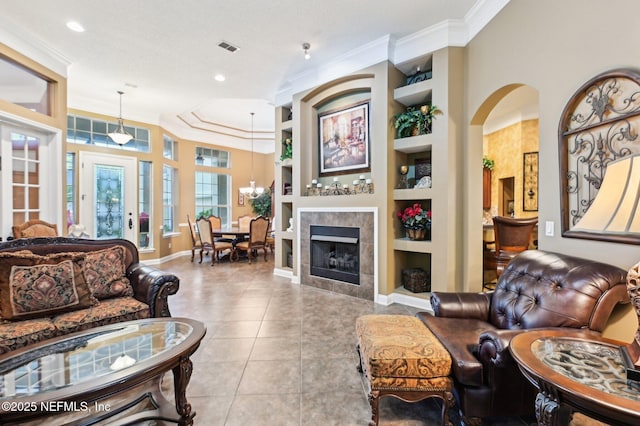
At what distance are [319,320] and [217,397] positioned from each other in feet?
5.10

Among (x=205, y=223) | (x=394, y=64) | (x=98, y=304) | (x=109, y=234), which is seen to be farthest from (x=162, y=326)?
(x=109, y=234)

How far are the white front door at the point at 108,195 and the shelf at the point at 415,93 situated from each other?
227 inches

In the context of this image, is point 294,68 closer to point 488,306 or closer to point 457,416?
point 488,306

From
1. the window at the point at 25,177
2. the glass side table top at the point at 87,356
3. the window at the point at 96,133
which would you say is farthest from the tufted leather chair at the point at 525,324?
the window at the point at 96,133

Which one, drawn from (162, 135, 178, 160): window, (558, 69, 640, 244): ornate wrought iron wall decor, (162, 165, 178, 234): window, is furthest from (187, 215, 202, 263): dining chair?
(558, 69, 640, 244): ornate wrought iron wall decor

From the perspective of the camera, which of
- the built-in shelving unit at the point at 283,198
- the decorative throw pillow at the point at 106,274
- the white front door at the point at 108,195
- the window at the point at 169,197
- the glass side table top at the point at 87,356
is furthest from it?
the window at the point at 169,197

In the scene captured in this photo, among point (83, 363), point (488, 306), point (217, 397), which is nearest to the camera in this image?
point (83, 363)

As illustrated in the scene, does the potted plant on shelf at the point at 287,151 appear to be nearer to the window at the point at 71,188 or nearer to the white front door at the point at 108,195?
the white front door at the point at 108,195

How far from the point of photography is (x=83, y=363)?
1561 mm

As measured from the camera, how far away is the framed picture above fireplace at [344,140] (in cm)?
432

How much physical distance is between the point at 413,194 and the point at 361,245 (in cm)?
102

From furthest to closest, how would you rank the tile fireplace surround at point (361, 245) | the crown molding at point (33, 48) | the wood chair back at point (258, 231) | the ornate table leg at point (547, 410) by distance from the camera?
the wood chair back at point (258, 231)
the tile fireplace surround at point (361, 245)
the crown molding at point (33, 48)
the ornate table leg at point (547, 410)

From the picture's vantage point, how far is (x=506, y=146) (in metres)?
6.05

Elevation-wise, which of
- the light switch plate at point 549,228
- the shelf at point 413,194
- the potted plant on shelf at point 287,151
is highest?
the potted plant on shelf at point 287,151
